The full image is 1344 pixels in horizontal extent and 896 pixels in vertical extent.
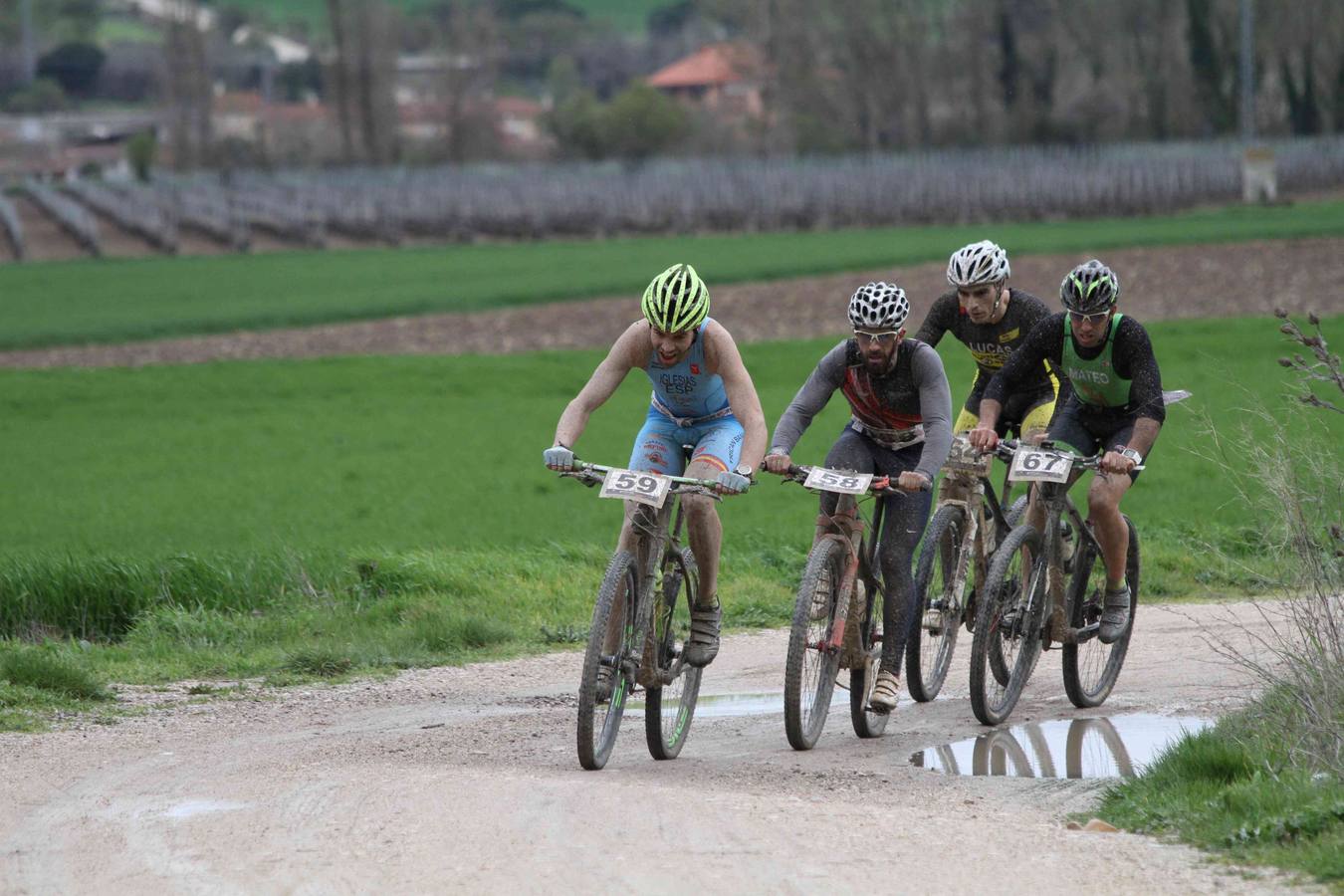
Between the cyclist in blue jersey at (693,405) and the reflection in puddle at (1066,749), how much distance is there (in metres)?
1.27

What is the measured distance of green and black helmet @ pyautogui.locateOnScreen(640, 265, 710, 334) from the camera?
8367 millimetres

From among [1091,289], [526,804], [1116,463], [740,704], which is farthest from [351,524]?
[526,804]

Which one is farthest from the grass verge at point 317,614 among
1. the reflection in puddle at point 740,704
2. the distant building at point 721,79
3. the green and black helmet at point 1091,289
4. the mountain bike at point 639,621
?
the distant building at point 721,79

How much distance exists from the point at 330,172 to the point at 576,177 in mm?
15069

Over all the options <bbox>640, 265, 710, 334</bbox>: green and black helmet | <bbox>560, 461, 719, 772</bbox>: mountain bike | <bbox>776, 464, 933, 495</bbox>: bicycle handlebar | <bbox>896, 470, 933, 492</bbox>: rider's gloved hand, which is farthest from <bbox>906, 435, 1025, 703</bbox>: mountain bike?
<bbox>640, 265, 710, 334</bbox>: green and black helmet

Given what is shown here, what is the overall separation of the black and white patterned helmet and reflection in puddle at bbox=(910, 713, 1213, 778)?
1.98 metres

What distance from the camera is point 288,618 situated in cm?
1198

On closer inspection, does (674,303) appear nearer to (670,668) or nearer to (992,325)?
(670,668)

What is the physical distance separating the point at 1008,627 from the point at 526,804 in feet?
10.4

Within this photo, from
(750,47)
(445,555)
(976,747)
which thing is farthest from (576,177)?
(976,747)

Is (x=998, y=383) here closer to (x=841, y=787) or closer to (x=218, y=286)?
(x=841, y=787)

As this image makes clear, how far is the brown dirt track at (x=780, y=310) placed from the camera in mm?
34469

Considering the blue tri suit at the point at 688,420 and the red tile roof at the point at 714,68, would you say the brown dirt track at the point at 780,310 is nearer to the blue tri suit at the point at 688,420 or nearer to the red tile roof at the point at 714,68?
the blue tri suit at the point at 688,420

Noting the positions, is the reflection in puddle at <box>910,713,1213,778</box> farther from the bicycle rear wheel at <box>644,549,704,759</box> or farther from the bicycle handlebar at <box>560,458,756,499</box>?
the bicycle handlebar at <box>560,458,756,499</box>
